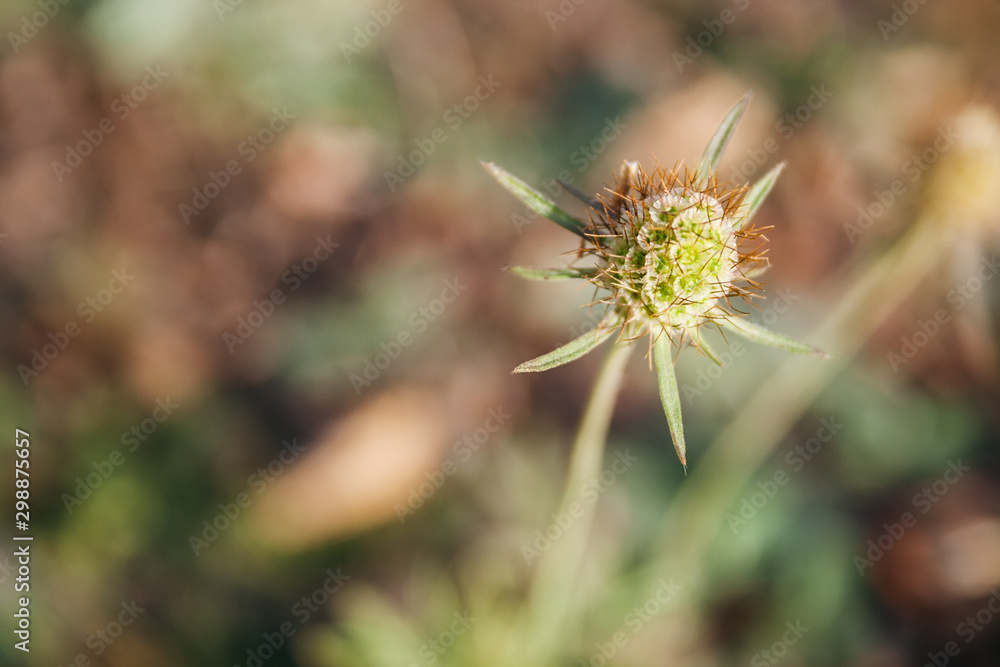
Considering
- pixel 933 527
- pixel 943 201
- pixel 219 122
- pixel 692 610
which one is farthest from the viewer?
pixel 219 122

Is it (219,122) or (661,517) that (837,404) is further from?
(219,122)

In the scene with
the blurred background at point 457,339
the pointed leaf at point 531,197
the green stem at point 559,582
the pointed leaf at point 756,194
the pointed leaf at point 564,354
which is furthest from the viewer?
the blurred background at point 457,339

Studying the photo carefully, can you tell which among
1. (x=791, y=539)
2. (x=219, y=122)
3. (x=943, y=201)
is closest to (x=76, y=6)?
(x=219, y=122)

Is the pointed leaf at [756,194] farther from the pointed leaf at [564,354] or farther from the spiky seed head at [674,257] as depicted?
the pointed leaf at [564,354]

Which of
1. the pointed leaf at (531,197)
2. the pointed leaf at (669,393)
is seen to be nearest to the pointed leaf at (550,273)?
the pointed leaf at (531,197)

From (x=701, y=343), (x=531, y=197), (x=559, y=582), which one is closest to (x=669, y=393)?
(x=701, y=343)

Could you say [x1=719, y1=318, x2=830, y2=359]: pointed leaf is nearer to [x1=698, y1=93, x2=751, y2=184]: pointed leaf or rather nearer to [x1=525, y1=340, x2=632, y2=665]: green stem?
[x1=698, y1=93, x2=751, y2=184]: pointed leaf

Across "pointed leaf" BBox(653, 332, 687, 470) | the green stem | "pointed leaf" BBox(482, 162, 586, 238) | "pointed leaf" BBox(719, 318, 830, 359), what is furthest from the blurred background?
"pointed leaf" BBox(482, 162, 586, 238)
